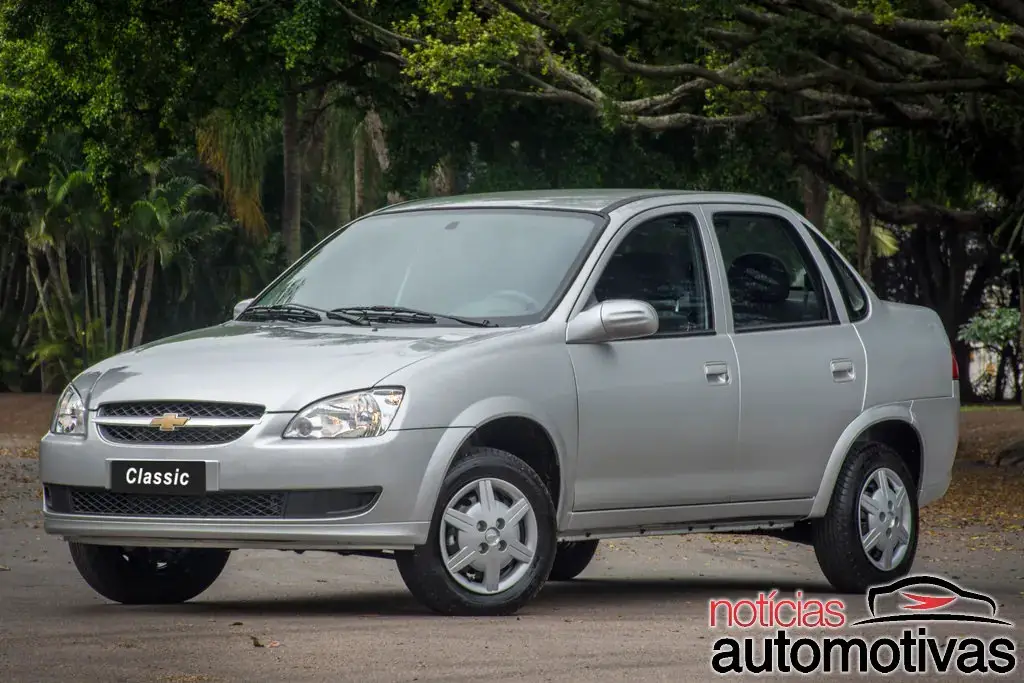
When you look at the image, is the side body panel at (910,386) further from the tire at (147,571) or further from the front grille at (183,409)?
the front grille at (183,409)

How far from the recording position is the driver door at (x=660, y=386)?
8.61m

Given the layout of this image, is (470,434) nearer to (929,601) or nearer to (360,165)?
(929,601)

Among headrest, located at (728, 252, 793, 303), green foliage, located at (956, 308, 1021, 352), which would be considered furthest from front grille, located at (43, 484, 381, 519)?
green foliage, located at (956, 308, 1021, 352)

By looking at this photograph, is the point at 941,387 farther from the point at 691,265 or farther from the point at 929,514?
the point at 929,514

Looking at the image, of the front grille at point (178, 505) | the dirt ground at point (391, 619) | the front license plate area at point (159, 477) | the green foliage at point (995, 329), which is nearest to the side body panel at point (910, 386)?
the dirt ground at point (391, 619)

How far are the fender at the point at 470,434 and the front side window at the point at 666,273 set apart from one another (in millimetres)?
796

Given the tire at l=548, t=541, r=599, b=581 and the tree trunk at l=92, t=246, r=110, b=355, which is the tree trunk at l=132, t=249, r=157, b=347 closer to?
the tree trunk at l=92, t=246, r=110, b=355

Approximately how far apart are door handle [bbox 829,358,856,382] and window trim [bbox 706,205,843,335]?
209mm

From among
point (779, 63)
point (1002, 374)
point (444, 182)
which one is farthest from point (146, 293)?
point (779, 63)

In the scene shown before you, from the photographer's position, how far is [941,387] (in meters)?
10.5

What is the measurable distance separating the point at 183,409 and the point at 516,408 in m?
1.33

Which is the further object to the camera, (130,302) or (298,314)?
(130,302)

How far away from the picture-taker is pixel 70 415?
8414mm

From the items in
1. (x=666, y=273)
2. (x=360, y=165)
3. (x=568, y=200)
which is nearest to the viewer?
(x=666, y=273)
